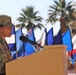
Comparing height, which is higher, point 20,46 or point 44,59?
point 44,59

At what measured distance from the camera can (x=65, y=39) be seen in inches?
593

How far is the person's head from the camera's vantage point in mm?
2857

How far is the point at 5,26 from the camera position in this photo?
2857 mm

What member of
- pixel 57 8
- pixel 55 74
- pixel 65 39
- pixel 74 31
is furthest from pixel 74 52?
pixel 57 8

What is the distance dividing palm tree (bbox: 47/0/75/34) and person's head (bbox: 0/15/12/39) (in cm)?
3116

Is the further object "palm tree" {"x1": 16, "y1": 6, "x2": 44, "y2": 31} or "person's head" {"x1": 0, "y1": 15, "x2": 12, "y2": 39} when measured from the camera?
"palm tree" {"x1": 16, "y1": 6, "x2": 44, "y2": 31}

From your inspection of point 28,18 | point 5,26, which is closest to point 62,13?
point 28,18

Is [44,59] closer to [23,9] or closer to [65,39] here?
[65,39]

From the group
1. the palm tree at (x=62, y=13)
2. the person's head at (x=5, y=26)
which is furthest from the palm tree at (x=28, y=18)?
the person's head at (x=5, y=26)

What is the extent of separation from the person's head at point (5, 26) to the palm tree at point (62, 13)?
3116cm

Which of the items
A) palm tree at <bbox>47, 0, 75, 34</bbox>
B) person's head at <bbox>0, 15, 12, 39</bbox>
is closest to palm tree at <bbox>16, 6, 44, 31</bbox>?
palm tree at <bbox>47, 0, 75, 34</bbox>

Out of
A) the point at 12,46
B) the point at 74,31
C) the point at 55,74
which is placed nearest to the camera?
the point at 55,74

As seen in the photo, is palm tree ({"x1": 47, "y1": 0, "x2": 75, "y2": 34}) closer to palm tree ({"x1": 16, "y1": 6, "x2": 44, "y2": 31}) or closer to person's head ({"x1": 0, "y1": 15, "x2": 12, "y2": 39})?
palm tree ({"x1": 16, "y1": 6, "x2": 44, "y2": 31})

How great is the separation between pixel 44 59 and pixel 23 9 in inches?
1367
